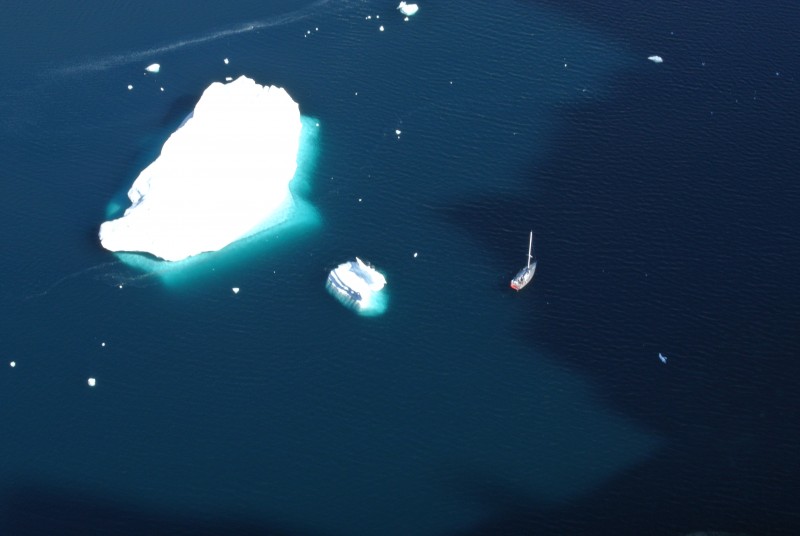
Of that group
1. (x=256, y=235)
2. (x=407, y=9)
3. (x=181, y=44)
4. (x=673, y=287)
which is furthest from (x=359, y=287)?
(x=407, y=9)

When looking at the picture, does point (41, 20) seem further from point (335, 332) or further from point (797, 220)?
point (797, 220)

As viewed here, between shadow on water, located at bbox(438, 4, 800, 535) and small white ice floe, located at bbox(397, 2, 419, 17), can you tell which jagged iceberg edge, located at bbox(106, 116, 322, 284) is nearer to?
shadow on water, located at bbox(438, 4, 800, 535)

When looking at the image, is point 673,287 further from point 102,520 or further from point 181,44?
point 181,44

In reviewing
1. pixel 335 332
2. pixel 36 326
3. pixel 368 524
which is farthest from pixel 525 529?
pixel 36 326

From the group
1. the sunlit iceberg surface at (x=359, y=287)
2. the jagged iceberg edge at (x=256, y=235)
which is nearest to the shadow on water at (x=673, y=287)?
the sunlit iceberg surface at (x=359, y=287)

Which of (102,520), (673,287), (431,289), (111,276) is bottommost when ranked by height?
(102,520)

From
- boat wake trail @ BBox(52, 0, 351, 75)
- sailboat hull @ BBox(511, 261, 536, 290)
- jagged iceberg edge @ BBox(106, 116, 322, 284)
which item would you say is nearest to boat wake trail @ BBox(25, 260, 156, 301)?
jagged iceberg edge @ BBox(106, 116, 322, 284)
